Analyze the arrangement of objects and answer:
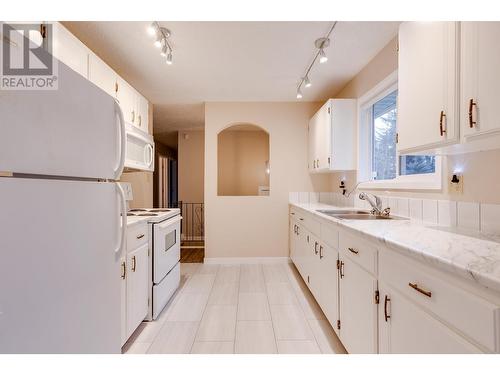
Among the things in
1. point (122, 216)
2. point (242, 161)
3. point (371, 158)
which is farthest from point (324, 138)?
point (242, 161)

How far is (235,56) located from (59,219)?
2225mm

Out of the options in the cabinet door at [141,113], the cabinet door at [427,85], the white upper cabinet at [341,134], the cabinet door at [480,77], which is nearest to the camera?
the cabinet door at [480,77]

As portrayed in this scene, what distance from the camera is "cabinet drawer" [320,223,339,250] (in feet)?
5.99

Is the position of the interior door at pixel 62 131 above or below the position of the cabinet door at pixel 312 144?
below

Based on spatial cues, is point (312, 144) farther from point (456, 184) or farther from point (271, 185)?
point (456, 184)

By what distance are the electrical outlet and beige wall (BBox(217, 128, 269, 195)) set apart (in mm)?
4558

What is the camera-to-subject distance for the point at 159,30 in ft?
6.50

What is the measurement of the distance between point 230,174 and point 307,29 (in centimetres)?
425

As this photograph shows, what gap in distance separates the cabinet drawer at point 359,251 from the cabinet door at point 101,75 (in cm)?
216

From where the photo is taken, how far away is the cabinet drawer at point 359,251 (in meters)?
1.30

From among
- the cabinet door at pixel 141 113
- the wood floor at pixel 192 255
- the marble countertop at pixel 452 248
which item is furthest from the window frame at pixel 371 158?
the wood floor at pixel 192 255

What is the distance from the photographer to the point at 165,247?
239 cm

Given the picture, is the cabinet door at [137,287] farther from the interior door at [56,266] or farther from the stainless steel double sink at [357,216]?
the stainless steel double sink at [357,216]
